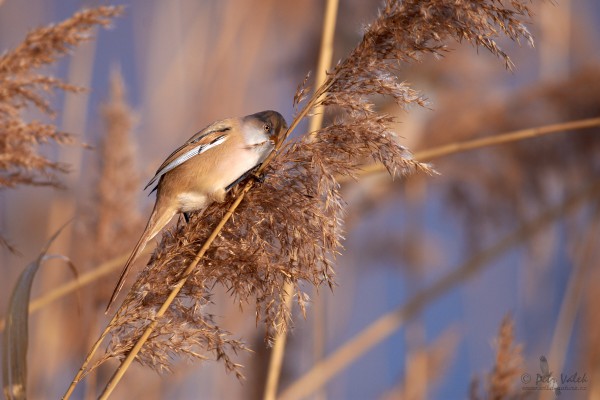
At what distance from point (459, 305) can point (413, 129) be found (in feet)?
3.59

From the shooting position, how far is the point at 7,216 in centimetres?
373

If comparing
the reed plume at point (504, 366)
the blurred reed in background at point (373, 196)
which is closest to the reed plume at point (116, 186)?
the blurred reed in background at point (373, 196)

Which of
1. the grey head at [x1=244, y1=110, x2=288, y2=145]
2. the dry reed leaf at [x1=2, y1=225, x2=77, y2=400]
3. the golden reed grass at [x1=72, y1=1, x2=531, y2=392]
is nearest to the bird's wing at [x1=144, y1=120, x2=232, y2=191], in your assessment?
the grey head at [x1=244, y1=110, x2=288, y2=145]

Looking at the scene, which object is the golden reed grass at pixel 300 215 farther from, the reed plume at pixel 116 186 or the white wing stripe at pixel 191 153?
the reed plume at pixel 116 186

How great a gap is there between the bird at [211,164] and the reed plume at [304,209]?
1.07 feet

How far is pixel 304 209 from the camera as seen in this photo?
152cm

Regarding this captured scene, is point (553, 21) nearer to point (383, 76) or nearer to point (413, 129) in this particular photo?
point (413, 129)

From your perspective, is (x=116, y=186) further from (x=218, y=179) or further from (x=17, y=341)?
(x=17, y=341)

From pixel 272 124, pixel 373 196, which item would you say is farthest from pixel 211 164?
pixel 373 196

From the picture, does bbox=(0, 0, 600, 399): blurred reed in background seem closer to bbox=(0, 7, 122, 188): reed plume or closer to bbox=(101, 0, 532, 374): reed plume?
bbox=(0, 7, 122, 188): reed plume

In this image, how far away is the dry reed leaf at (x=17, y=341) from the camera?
1382mm

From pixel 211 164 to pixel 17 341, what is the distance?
79cm

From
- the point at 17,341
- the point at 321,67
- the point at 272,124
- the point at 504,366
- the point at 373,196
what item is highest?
the point at 373,196

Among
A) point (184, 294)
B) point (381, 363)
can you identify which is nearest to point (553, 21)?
point (381, 363)
